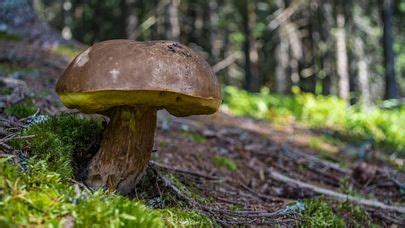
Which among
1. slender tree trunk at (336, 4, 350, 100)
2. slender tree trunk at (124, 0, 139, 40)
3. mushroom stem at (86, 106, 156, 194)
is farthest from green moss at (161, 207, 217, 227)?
slender tree trunk at (124, 0, 139, 40)

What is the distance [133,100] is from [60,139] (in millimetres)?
612

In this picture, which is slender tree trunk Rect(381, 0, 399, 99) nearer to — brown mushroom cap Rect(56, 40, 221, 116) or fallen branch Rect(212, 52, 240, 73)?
fallen branch Rect(212, 52, 240, 73)

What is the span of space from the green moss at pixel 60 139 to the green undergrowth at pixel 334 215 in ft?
4.65

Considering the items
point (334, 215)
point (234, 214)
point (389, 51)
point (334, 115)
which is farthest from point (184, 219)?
point (389, 51)

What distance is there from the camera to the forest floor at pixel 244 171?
2.42 metres

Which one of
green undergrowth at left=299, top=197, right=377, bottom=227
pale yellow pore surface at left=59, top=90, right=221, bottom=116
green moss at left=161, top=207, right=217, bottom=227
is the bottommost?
green undergrowth at left=299, top=197, right=377, bottom=227

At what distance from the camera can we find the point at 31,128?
2115 millimetres

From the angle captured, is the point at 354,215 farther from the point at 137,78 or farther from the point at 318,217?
the point at 137,78

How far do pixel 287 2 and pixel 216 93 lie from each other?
1640 cm

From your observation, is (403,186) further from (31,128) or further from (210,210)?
(31,128)

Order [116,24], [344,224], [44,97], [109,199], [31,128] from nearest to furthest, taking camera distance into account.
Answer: [109,199] < [31,128] < [344,224] < [44,97] < [116,24]

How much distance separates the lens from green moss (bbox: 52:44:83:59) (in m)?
7.10

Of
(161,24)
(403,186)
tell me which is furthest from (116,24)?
(403,186)

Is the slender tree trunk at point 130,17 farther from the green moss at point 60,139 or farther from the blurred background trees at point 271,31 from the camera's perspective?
the green moss at point 60,139
